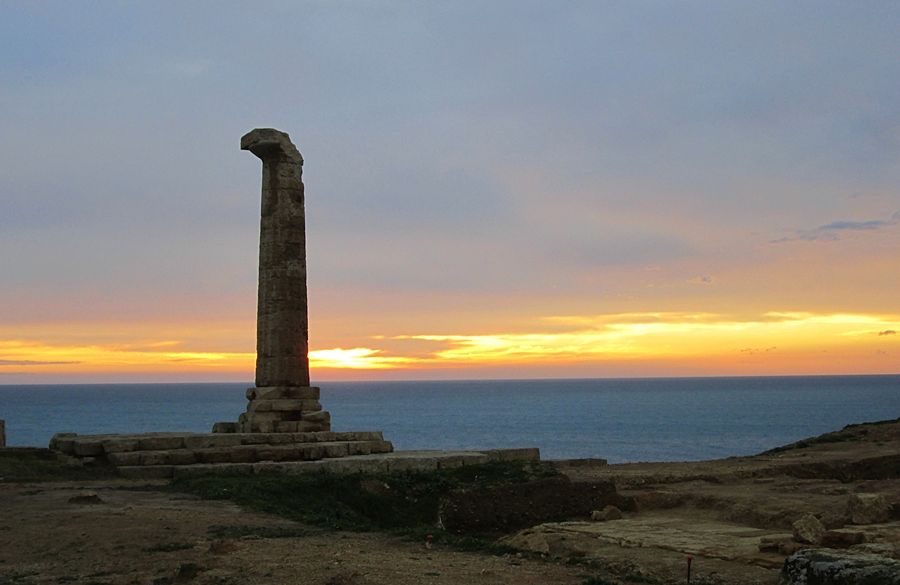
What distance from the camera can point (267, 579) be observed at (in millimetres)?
9273

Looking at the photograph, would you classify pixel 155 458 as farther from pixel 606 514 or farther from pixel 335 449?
pixel 606 514

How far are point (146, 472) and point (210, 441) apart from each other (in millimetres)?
1806

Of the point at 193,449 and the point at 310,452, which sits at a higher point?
the point at 193,449

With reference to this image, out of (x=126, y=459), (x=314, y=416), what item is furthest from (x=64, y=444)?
(x=314, y=416)

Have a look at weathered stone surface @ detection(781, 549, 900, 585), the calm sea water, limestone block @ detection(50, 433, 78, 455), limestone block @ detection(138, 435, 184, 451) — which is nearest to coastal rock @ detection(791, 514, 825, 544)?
weathered stone surface @ detection(781, 549, 900, 585)

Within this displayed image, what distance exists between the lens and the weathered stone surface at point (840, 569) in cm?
777

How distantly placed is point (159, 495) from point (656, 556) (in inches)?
328

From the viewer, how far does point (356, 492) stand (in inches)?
680

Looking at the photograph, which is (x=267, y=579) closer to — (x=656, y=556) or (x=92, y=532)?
(x=92, y=532)

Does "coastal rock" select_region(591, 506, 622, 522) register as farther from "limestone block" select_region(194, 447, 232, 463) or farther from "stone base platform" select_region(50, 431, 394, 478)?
"limestone block" select_region(194, 447, 232, 463)

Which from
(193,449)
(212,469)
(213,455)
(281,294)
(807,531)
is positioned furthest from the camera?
(281,294)

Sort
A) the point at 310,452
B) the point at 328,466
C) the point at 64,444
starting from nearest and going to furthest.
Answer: the point at 328,466 < the point at 64,444 < the point at 310,452

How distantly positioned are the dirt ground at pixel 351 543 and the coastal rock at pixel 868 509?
0.14m

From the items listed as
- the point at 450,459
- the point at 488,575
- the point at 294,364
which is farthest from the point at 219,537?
the point at 294,364
